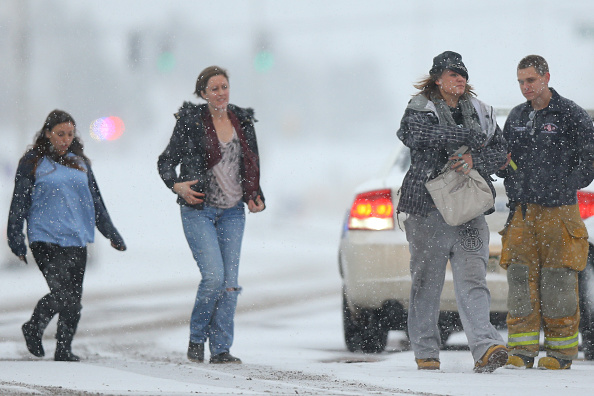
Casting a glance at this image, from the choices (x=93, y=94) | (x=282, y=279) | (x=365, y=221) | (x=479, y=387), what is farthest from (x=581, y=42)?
(x=93, y=94)

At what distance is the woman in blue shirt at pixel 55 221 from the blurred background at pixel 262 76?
599 inches

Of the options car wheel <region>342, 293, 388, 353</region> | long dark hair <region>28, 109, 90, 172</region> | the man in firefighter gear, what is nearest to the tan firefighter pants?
the man in firefighter gear

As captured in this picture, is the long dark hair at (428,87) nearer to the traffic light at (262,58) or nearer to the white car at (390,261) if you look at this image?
the white car at (390,261)

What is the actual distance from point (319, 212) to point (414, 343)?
65.3 metres

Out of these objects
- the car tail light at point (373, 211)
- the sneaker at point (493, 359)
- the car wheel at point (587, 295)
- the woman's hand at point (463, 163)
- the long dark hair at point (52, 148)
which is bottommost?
the sneaker at point (493, 359)

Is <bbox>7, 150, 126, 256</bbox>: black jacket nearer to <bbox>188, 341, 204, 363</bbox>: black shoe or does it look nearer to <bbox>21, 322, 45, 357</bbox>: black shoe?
<bbox>21, 322, 45, 357</bbox>: black shoe

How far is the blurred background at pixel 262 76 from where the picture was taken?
117 feet

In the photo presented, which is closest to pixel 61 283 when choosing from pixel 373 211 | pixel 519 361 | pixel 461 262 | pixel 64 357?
pixel 64 357

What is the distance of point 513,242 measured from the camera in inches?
252

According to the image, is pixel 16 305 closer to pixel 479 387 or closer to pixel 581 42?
pixel 479 387

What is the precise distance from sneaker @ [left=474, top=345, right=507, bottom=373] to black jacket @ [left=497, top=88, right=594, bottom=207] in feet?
3.06

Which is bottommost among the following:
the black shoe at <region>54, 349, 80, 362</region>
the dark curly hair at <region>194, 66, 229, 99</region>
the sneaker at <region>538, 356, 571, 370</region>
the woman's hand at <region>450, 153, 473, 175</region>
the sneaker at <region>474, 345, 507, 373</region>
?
the black shoe at <region>54, 349, 80, 362</region>

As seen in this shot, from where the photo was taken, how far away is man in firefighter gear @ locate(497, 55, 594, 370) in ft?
20.5

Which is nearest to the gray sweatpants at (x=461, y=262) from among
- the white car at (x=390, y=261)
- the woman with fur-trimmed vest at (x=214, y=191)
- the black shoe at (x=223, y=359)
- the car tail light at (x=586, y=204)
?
the white car at (x=390, y=261)
